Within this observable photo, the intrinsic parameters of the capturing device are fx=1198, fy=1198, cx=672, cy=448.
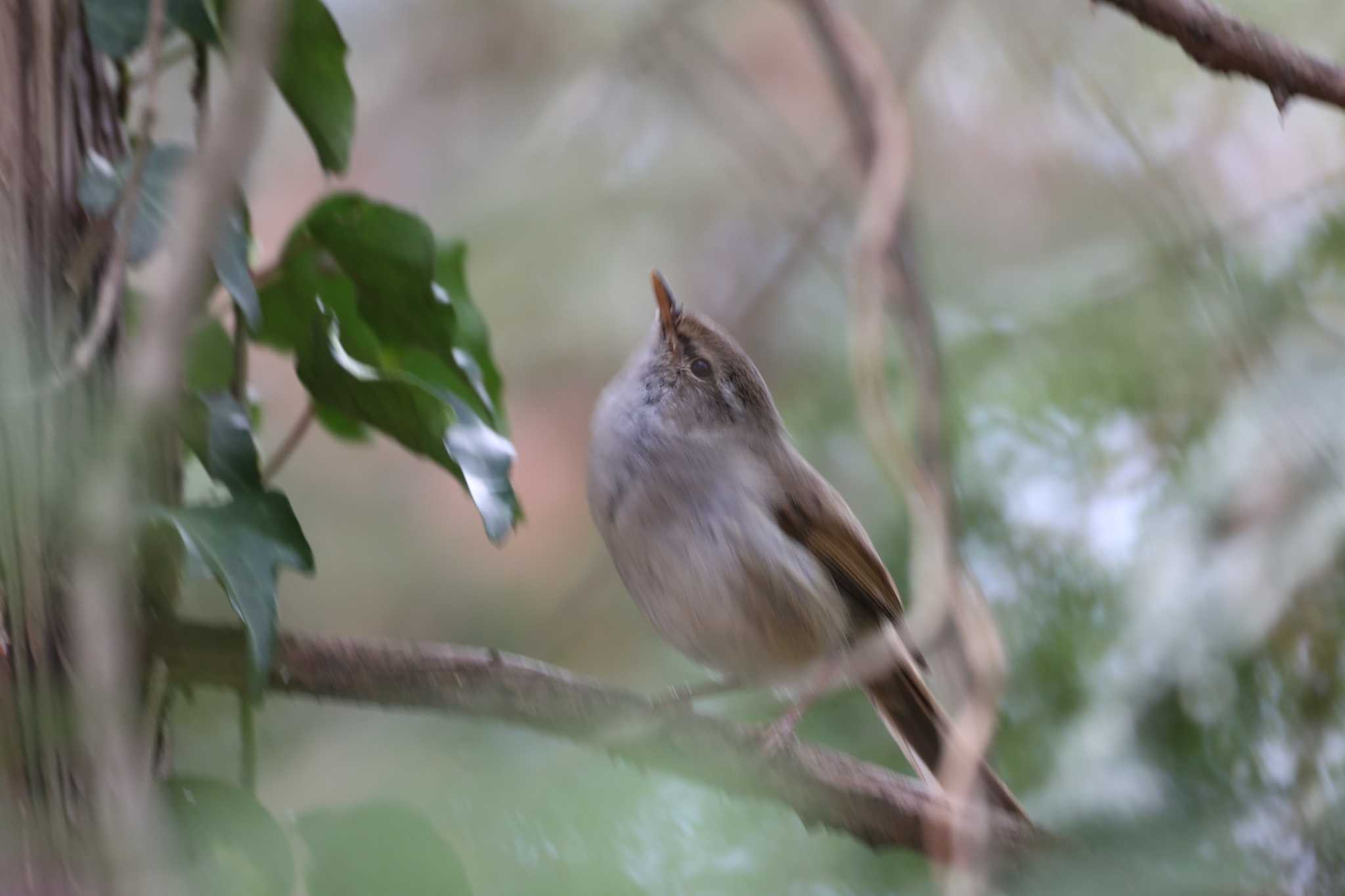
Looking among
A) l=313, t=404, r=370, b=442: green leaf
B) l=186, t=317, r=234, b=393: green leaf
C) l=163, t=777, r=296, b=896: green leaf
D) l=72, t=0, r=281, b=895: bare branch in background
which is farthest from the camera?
l=313, t=404, r=370, b=442: green leaf

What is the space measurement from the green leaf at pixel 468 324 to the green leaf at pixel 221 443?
21.1 inches

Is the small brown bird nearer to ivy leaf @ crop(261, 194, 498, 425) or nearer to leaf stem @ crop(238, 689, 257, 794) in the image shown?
ivy leaf @ crop(261, 194, 498, 425)

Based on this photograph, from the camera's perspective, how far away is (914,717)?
295 cm

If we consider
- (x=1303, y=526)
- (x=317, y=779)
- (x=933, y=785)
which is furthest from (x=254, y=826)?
(x=1303, y=526)

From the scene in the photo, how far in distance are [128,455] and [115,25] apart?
88cm

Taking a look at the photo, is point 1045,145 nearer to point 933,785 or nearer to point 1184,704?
point 1184,704

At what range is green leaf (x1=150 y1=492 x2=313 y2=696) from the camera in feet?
5.90

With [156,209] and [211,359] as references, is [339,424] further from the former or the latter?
[156,209]

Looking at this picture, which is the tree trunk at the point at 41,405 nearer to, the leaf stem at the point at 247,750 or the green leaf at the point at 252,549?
the green leaf at the point at 252,549

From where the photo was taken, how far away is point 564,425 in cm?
459

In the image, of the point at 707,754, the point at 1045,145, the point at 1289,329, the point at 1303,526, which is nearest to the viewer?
the point at 707,754

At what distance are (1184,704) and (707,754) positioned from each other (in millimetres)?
1122

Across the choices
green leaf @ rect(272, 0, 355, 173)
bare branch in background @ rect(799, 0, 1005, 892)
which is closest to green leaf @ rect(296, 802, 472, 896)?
bare branch in background @ rect(799, 0, 1005, 892)

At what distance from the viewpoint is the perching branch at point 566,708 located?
1.98m
